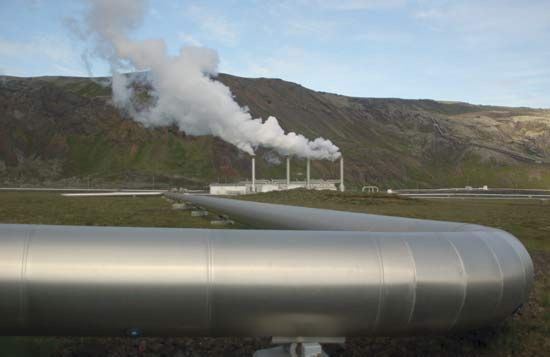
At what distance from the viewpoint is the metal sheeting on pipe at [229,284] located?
5898 millimetres

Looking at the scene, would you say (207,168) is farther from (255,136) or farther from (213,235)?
(213,235)

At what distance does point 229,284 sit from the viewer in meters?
5.98

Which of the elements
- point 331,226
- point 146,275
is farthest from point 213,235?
point 331,226

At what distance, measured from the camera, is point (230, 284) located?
5984 mm

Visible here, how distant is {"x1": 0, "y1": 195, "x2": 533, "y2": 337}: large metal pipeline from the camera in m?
5.90

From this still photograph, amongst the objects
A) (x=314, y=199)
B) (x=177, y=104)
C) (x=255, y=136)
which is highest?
(x=177, y=104)

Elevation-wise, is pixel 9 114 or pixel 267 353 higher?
pixel 9 114

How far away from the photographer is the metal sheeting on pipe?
5.90 metres

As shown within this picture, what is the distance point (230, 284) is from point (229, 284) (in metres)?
0.01

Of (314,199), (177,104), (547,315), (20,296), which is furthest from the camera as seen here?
(177,104)

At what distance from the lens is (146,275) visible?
5.95m

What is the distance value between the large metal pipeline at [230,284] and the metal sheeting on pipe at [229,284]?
0.01m

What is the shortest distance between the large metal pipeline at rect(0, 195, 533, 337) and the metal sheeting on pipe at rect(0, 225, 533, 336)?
0.01m

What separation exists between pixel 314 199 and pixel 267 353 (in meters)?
61.8
